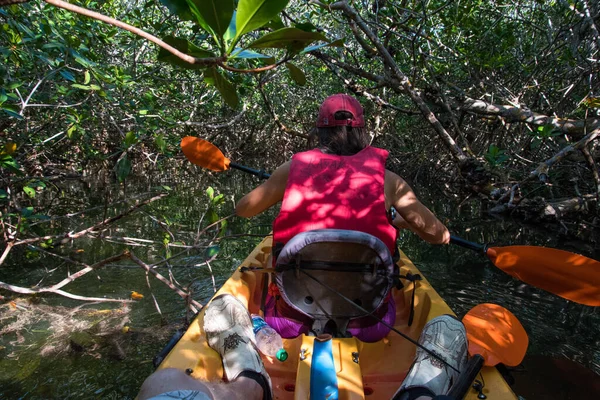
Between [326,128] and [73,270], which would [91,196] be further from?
[326,128]

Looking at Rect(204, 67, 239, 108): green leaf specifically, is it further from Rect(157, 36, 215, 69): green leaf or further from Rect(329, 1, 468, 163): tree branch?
Rect(329, 1, 468, 163): tree branch

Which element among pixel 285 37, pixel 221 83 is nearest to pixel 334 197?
pixel 221 83

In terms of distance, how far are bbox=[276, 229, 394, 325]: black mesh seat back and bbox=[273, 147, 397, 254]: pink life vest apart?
136 millimetres

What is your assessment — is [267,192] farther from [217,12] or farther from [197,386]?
[217,12]

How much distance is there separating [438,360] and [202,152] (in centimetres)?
225

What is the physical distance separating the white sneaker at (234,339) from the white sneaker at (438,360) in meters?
0.51

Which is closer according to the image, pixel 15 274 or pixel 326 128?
pixel 326 128

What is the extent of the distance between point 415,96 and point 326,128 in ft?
9.39

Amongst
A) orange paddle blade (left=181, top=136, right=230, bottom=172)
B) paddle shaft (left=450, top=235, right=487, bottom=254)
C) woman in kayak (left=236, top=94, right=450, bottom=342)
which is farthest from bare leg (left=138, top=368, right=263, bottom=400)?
orange paddle blade (left=181, top=136, right=230, bottom=172)

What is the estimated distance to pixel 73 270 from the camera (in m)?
4.72

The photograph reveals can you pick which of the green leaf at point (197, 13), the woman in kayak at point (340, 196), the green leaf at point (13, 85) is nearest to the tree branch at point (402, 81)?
the woman in kayak at point (340, 196)

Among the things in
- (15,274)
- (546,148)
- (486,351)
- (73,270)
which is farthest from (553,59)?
(15,274)

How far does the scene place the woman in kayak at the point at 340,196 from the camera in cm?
207

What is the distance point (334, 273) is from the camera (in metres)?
2.01
